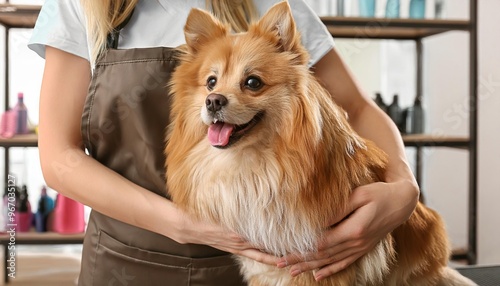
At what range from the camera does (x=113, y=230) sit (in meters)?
1.39

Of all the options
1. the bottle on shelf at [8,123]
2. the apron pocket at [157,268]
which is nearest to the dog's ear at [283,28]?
the apron pocket at [157,268]

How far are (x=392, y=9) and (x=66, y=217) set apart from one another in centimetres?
234

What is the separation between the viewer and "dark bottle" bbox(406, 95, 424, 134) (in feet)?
12.6

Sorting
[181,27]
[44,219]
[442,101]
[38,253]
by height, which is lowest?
[38,253]

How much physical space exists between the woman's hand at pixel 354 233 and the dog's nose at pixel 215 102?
1.04 feet

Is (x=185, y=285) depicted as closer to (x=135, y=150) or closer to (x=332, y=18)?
(x=135, y=150)

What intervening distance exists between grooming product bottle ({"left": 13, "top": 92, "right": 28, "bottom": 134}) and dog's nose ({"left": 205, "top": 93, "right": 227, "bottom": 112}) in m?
2.69

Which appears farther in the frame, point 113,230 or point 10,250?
point 10,250

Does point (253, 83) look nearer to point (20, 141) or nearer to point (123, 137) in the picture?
point (123, 137)

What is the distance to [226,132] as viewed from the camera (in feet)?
3.60

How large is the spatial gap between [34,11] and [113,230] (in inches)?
89.0

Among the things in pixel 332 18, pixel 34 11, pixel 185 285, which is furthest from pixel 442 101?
pixel 185 285

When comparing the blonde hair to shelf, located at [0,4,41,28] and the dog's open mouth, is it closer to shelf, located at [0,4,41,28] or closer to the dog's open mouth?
the dog's open mouth

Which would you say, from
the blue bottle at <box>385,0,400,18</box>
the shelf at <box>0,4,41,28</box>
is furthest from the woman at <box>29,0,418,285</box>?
the blue bottle at <box>385,0,400,18</box>
